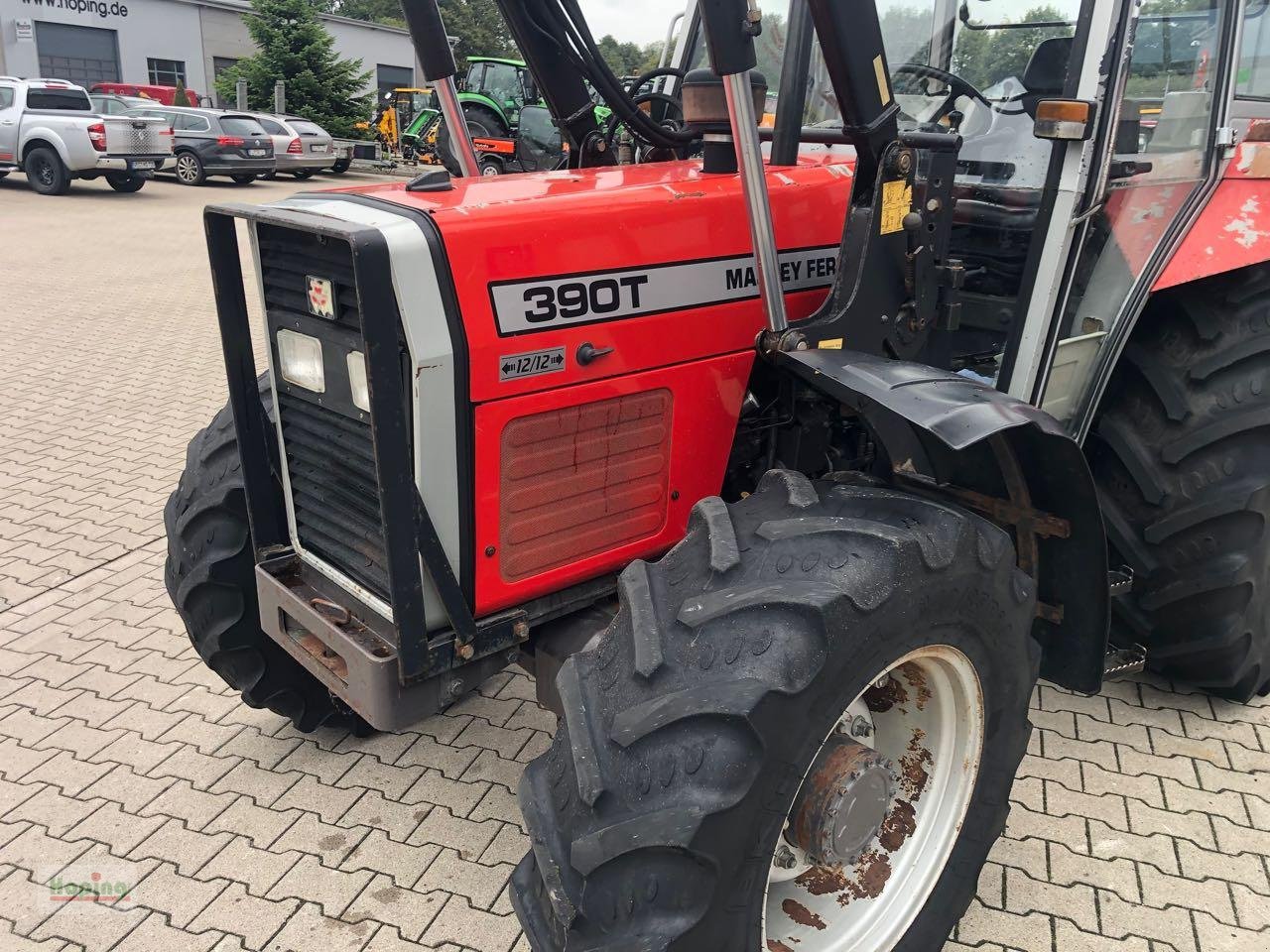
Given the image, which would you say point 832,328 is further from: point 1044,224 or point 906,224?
point 1044,224

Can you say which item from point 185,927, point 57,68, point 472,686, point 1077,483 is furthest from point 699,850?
point 57,68

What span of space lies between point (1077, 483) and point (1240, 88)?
1.68 metres

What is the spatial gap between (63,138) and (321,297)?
1774cm

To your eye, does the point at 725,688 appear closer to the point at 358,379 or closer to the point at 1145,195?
the point at 358,379

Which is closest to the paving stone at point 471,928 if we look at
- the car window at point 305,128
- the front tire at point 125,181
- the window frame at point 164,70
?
the front tire at point 125,181

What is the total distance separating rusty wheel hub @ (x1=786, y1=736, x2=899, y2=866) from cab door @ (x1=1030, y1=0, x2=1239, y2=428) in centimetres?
123

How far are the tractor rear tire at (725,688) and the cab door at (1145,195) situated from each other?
106cm

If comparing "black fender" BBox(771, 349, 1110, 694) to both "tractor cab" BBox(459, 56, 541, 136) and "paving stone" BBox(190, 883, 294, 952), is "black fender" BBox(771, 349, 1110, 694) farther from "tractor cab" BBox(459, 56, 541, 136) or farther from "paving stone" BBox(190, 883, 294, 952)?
"tractor cab" BBox(459, 56, 541, 136)

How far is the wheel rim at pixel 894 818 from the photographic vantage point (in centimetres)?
213

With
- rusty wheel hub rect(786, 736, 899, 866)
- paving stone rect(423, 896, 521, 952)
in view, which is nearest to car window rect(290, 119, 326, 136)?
paving stone rect(423, 896, 521, 952)

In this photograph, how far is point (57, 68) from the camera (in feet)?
111

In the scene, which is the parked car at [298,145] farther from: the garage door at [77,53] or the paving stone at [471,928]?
the paving stone at [471,928]

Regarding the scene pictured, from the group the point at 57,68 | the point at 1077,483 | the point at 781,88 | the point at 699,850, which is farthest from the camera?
the point at 57,68

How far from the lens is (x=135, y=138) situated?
56.3ft
